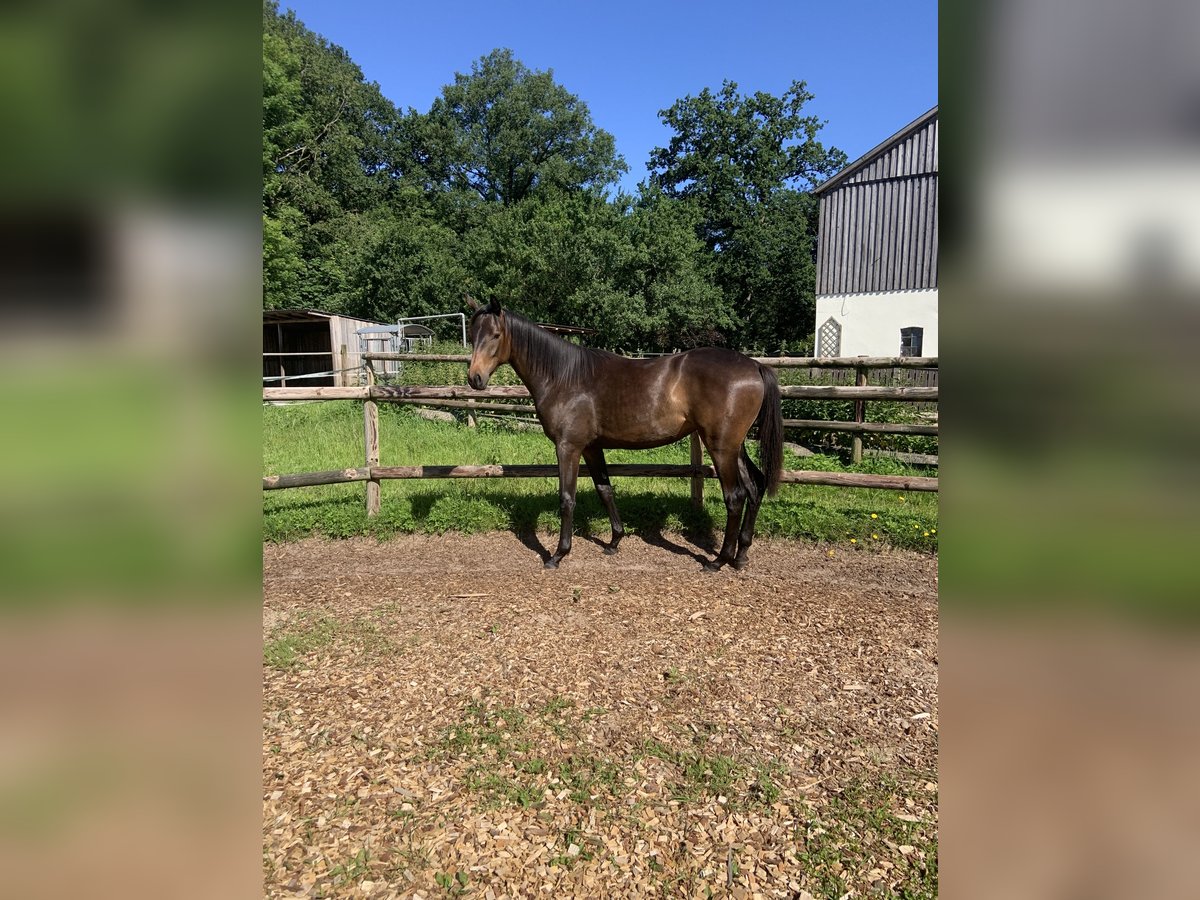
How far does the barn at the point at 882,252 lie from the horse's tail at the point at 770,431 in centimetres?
1172

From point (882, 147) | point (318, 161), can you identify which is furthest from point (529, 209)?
point (882, 147)

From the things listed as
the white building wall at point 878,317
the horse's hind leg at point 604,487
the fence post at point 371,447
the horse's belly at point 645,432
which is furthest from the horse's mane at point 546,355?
the white building wall at point 878,317

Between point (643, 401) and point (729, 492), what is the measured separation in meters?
0.91

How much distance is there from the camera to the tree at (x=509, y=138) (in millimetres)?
41000

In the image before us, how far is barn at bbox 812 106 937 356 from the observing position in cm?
1504

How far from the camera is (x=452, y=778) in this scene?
7.17 feet

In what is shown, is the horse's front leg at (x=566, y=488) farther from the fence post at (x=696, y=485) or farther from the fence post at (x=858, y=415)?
the fence post at (x=858, y=415)

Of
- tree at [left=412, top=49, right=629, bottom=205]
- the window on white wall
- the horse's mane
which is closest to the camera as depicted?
the horse's mane

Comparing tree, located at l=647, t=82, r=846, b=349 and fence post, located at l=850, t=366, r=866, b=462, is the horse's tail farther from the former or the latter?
tree, located at l=647, t=82, r=846, b=349

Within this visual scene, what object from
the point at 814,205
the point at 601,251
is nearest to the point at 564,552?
the point at 601,251

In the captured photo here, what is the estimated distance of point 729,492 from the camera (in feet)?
14.6

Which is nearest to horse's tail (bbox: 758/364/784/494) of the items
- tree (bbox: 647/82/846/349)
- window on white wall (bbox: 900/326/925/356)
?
window on white wall (bbox: 900/326/925/356)
